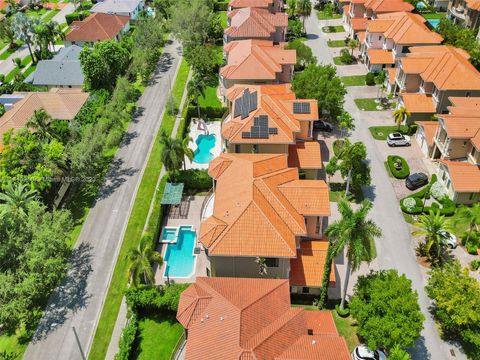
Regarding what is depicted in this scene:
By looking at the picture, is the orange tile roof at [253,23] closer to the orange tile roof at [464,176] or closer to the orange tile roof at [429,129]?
the orange tile roof at [429,129]

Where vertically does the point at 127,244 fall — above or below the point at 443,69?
below

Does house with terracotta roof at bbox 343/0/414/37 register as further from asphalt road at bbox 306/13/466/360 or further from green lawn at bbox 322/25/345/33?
asphalt road at bbox 306/13/466/360


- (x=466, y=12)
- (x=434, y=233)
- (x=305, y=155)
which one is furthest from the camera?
(x=466, y=12)

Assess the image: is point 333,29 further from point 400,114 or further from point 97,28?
point 97,28

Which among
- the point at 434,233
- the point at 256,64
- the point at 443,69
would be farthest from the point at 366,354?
the point at 256,64

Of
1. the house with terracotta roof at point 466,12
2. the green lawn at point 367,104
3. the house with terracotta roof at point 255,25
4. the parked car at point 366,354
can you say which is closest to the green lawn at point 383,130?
the green lawn at point 367,104

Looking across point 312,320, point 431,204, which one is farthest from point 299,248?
point 431,204

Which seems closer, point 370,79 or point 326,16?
point 370,79
